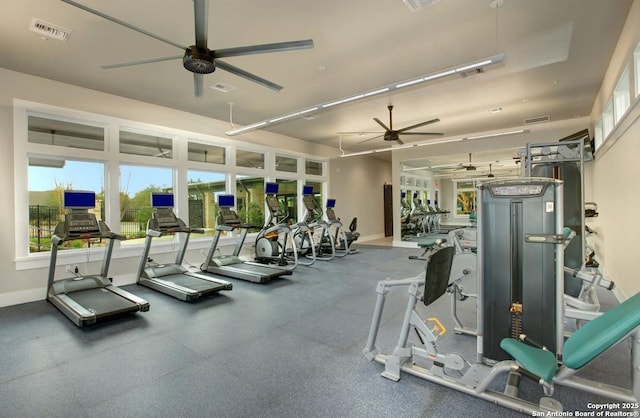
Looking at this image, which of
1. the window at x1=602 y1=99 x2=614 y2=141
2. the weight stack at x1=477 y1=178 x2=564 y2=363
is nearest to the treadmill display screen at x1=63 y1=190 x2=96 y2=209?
the weight stack at x1=477 y1=178 x2=564 y2=363

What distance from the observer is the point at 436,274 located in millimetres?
2201

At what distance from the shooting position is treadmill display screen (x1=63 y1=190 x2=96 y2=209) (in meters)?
4.32

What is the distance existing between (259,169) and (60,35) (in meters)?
4.82

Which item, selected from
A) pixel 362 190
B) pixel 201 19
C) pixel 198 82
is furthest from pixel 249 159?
pixel 201 19

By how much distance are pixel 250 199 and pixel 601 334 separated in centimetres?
752

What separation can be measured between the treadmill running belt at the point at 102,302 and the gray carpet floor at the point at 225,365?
0.52ft

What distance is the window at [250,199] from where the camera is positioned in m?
7.81

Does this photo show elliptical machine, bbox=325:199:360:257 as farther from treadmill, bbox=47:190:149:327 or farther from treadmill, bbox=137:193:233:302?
treadmill, bbox=47:190:149:327

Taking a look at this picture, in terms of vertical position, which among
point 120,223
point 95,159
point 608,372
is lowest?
point 608,372

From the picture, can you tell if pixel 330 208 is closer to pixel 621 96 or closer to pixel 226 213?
pixel 226 213

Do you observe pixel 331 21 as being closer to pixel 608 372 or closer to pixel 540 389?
pixel 540 389

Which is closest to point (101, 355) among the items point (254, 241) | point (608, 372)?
point (608, 372)

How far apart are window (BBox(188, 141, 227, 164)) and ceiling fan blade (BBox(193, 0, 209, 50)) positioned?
14.0 ft

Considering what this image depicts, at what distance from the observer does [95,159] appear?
531 cm
